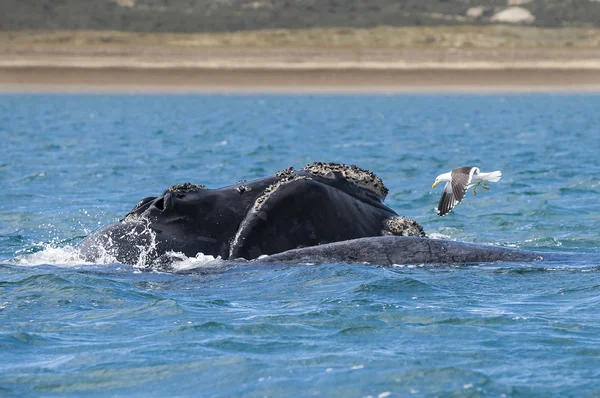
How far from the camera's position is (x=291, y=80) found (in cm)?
6581

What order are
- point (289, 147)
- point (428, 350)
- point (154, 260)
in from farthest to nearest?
point (289, 147) < point (154, 260) < point (428, 350)

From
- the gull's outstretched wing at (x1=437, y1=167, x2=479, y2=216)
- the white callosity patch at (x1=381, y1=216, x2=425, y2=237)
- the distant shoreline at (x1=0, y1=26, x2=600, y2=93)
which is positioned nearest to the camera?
the white callosity patch at (x1=381, y1=216, x2=425, y2=237)

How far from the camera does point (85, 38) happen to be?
77875 millimetres

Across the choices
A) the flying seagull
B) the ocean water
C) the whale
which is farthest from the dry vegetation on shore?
the whale

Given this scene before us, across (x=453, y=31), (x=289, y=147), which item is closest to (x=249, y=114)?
(x=289, y=147)

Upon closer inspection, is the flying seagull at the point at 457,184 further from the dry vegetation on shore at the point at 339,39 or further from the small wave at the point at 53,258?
the dry vegetation on shore at the point at 339,39

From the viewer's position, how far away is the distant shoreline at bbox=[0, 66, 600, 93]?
2530 inches

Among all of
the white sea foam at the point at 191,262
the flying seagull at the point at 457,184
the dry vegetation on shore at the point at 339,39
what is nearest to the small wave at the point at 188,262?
the white sea foam at the point at 191,262

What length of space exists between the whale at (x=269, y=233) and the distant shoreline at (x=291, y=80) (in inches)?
2162

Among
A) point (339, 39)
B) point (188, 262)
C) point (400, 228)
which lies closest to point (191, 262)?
point (188, 262)

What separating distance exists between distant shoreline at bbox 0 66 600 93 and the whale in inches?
2162

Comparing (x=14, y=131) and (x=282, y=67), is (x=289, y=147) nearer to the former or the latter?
(x=14, y=131)

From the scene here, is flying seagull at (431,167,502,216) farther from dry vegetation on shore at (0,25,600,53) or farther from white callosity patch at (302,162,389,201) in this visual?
dry vegetation on shore at (0,25,600,53)

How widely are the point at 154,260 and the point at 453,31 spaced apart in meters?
78.8
